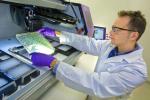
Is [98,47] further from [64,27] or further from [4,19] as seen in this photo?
[4,19]

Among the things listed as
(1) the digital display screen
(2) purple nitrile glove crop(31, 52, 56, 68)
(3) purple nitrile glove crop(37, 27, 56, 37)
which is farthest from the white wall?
(2) purple nitrile glove crop(31, 52, 56, 68)

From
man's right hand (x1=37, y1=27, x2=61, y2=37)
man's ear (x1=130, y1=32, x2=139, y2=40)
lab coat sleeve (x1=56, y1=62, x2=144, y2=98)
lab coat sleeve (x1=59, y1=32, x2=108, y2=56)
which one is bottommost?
lab coat sleeve (x1=56, y1=62, x2=144, y2=98)

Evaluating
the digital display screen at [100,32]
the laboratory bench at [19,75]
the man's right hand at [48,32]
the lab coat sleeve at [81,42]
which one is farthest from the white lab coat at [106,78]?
the digital display screen at [100,32]

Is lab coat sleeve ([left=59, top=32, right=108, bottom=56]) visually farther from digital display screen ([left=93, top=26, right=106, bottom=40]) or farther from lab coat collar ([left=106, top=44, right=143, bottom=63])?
digital display screen ([left=93, top=26, right=106, bottom=40])

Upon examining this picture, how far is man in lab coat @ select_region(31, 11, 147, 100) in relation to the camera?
1.09 metres

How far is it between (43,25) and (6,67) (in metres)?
0.81

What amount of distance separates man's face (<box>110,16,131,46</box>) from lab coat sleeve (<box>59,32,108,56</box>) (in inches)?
13.8

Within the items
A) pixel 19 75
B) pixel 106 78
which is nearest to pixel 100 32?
pixel 106 78

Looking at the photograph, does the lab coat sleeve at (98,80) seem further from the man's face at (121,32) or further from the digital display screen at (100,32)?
the digital display screen at (100,32)

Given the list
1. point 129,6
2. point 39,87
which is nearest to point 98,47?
point 39,87

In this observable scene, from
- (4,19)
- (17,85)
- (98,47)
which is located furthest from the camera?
(98,47)

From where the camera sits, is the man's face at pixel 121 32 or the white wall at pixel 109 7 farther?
the white wall at pixel 109 7

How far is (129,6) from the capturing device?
2.94m

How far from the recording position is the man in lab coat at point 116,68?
1088 millimetres
